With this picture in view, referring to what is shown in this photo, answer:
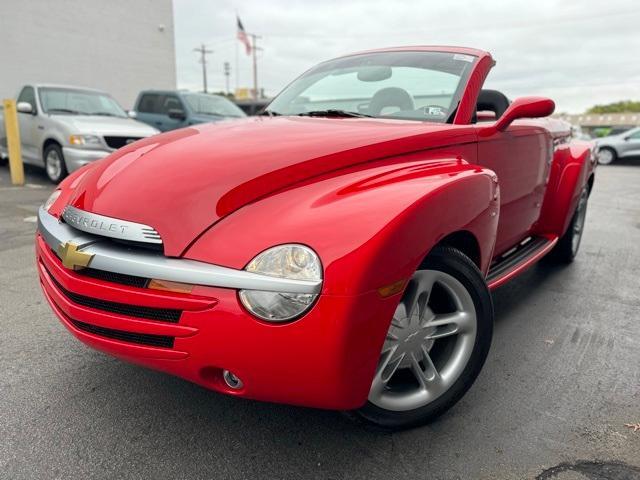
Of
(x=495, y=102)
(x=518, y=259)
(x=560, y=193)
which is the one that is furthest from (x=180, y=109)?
(x=518, y=259)

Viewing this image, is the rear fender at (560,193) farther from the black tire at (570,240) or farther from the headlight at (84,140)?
the headlight at (84,140)

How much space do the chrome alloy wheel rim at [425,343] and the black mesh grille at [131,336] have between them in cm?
73

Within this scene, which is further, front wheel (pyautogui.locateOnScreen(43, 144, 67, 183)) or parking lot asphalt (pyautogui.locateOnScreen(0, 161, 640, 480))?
front wheel (pyautogui.locateOnScreen(43, 144, 67, 183))

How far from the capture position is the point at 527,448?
1919mm

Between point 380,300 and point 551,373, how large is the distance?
1357mm

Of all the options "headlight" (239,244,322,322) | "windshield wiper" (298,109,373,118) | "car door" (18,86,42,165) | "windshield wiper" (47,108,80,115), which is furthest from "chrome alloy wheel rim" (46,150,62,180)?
"headlight" (239,244,322,322)

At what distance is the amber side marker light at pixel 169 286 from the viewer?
1619 millimetres

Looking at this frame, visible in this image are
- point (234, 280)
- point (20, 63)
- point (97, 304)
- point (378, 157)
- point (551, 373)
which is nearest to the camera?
point (234, 280)

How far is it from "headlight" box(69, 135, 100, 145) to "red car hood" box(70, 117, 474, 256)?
5.56 m

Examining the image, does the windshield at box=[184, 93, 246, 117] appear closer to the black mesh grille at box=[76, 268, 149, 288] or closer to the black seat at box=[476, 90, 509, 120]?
the black seat at box=[476, 90, 509, 120]

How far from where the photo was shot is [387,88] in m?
2.99

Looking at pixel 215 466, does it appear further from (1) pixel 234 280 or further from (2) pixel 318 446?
(1) pixel 234 280

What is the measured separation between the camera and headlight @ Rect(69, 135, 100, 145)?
7.44 metres


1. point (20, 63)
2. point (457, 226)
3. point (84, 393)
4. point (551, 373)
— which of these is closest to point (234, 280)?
point (457, 226)
